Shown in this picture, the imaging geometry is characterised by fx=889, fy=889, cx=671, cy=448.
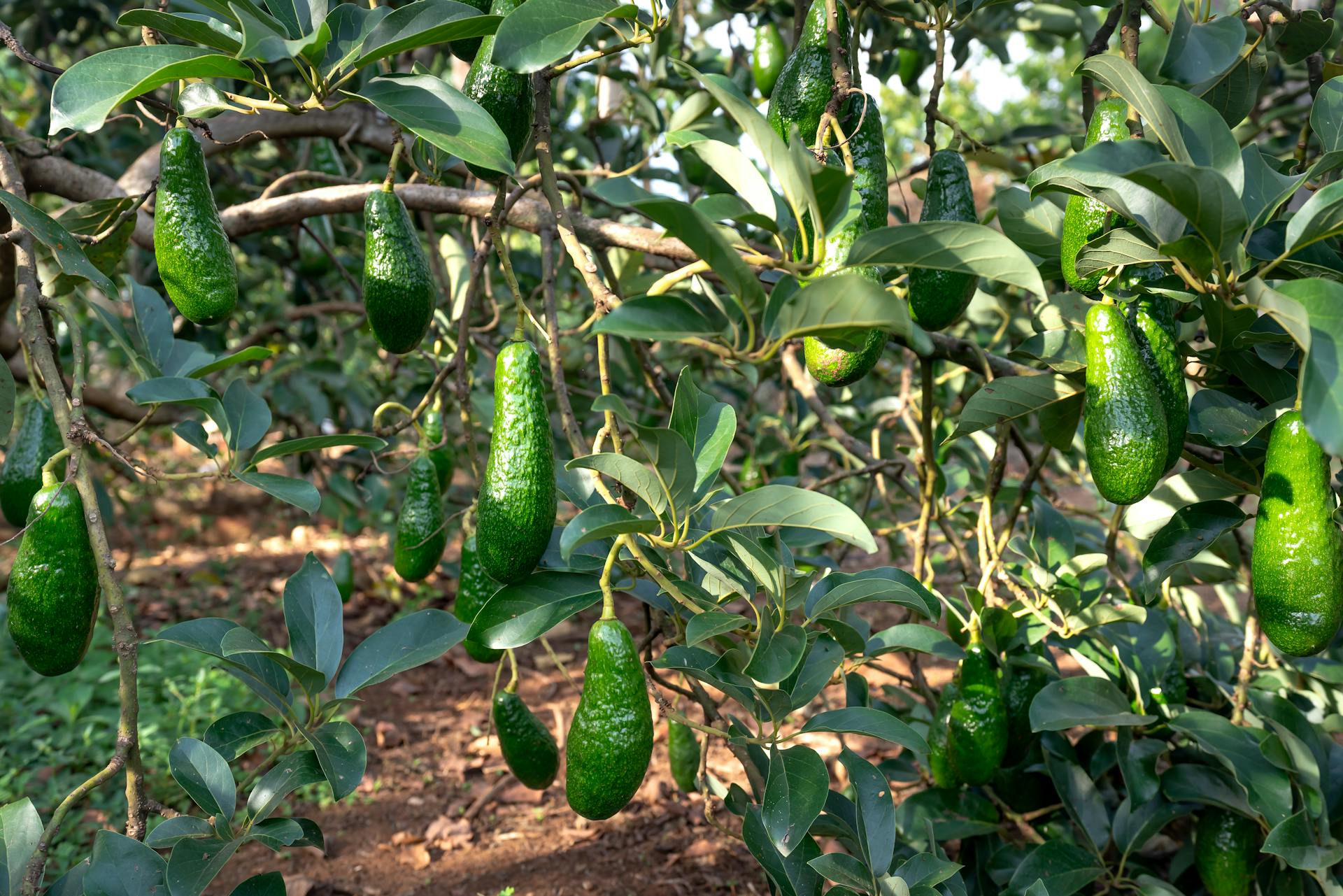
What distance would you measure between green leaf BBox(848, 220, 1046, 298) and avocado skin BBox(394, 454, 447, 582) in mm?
780

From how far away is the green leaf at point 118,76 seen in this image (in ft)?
2.75

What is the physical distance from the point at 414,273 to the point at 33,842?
736 mm

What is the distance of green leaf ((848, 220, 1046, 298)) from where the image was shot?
71 cm

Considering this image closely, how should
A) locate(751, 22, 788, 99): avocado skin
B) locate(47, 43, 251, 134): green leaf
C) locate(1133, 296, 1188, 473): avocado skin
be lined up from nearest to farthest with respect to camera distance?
locate(47, 43, 251, 134): green leaf < locate(1133, 296, 1188, 473): avocado skin < locate(751, 22, 788, 99): avocado skin

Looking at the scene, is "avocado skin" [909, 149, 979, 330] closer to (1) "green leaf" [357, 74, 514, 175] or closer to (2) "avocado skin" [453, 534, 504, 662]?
(1) "green leaf" [357, 74, 514, 175]

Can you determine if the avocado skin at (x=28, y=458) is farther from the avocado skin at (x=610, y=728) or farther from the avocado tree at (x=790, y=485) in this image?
the avocado skin at (x=610, y=728)

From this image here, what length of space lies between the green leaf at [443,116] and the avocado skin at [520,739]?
0.74 metres

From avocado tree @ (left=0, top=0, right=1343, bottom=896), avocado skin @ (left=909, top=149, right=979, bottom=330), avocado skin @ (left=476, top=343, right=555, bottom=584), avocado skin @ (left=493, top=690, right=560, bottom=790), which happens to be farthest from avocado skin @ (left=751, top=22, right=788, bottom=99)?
avocado skin @ (left=493, top=690, right=560, bottom=790)

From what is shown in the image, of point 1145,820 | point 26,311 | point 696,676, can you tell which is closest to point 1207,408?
point 696,676

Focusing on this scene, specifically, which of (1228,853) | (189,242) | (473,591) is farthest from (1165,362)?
(189,242)

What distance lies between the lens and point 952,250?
0.73 m

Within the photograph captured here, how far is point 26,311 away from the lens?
39.5 inches

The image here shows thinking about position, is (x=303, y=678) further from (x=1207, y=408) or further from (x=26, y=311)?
(x=1207, y=408)

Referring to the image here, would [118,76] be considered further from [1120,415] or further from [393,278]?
[1120,415]
